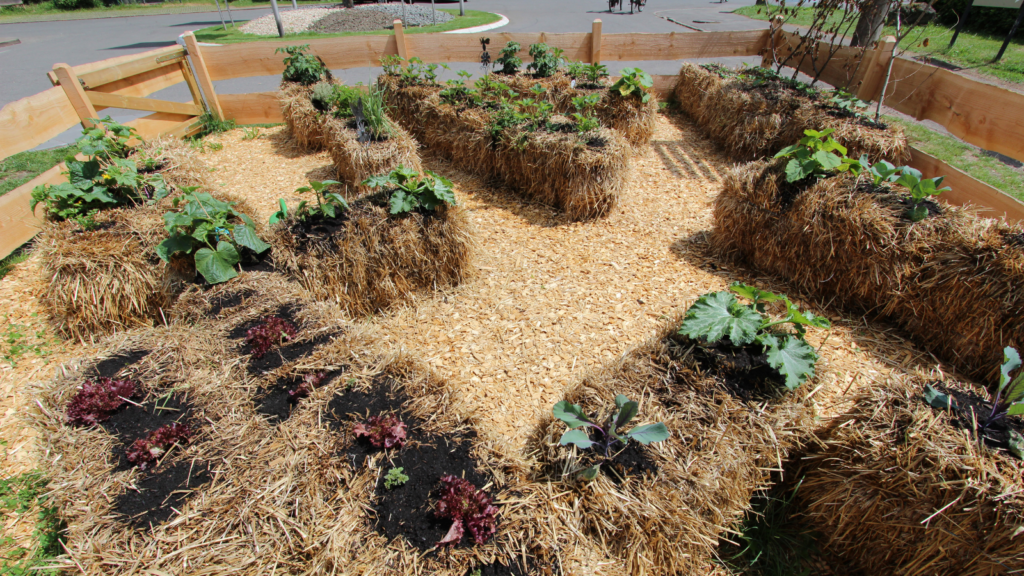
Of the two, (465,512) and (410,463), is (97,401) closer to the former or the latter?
(410,463)

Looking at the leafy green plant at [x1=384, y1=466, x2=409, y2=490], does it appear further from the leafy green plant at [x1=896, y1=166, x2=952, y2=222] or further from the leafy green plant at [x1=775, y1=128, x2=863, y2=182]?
the leafy green plant at [x1=896, y1=166, x2=952, y2=222]

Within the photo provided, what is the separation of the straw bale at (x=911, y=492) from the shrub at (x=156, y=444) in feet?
10.3

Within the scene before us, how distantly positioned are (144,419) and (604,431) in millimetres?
2376

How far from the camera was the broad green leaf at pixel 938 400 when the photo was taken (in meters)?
1.91

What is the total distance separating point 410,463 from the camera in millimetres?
1990

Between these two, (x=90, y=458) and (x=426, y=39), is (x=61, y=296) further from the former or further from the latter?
(x=426, y=39)

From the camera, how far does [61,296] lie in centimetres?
326

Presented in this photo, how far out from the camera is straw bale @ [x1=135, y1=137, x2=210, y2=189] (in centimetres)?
429

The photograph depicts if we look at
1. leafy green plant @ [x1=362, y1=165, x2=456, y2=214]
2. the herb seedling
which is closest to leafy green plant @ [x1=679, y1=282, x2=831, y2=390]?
the herb seedling

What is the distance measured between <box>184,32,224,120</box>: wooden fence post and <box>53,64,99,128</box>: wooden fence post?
6.70 feet

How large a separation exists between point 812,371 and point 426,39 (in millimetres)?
7881

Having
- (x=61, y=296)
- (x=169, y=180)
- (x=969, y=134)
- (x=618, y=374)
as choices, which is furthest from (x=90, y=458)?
(x=969, y=134)

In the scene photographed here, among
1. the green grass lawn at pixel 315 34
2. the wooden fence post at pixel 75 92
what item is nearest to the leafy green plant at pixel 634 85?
the wooden fence post at pixel 75 92

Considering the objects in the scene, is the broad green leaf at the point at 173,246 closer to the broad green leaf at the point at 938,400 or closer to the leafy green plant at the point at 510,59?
the broad green leaf at the point at 938,400
